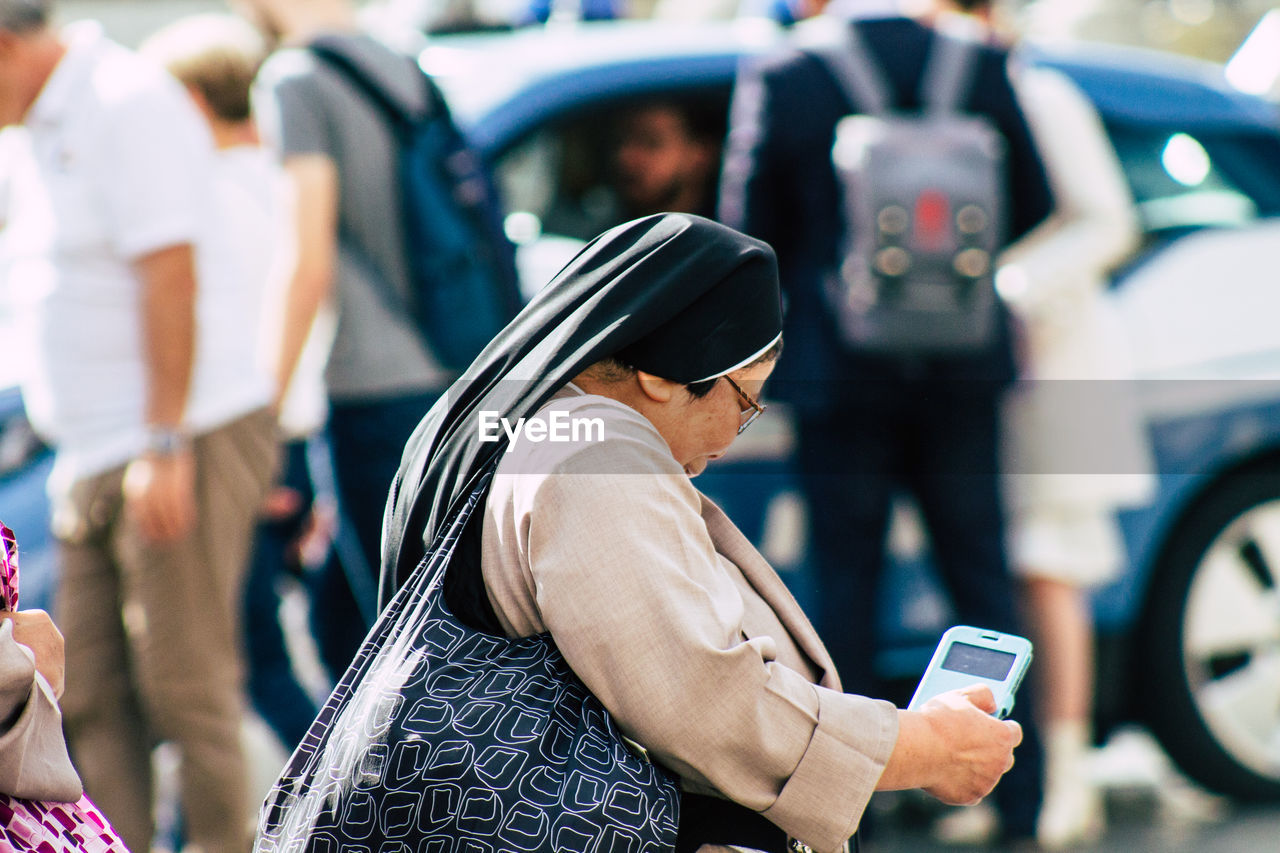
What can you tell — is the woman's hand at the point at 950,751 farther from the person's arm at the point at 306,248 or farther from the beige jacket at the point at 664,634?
the person's arm at the point at 306,248

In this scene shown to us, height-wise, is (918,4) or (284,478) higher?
(918,4)

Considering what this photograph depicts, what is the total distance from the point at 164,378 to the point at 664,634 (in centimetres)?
174

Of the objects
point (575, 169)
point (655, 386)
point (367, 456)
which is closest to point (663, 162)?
point (575, 169)

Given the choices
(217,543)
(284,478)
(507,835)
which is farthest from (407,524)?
(284,478)

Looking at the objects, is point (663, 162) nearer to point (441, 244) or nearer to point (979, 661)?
point (441, 244)

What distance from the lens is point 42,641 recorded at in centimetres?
171

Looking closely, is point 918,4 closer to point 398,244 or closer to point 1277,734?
point 398,244

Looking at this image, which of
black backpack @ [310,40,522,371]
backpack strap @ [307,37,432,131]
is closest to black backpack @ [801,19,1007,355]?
black backpack @ [310,40,522,371]

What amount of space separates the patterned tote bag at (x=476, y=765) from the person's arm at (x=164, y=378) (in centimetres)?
148

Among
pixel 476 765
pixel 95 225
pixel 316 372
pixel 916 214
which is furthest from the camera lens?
pixel 316 372

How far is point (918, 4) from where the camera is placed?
3.61m

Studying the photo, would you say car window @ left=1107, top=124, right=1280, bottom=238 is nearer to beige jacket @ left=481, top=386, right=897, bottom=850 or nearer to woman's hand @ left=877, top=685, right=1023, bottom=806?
woman's hand @ left=877, top=685, right=1023, bottom=806

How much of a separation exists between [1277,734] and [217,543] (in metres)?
2.74

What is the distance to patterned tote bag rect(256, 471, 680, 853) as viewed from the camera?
153 cm
